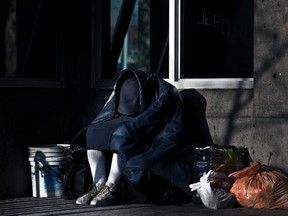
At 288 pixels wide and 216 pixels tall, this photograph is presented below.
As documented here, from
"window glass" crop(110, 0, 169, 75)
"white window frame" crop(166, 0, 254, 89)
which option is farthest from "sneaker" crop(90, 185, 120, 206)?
"window glass" crop(110, 0, 169, 75)

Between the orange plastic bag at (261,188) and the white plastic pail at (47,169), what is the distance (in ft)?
6.07

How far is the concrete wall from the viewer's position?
7805 mm

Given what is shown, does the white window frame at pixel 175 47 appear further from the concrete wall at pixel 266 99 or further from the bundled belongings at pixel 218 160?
the bundled belongings at pixel 218 160

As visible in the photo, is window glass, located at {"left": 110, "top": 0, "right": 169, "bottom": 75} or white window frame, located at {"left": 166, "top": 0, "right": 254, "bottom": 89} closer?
white window frame, located at {"left": 166, "top": 0, "right": 254, "bottom": 89}

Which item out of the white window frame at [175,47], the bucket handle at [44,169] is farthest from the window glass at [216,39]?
the bucket handle at [44,169]

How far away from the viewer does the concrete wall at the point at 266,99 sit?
7.80m

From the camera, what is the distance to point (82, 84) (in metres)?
9.45

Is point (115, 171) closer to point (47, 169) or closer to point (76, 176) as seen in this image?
point (76, 176)

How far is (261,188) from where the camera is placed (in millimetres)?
7512

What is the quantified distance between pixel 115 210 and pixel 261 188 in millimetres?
1243

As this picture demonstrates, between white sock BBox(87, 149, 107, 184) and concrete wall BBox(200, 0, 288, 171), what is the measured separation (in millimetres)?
1177

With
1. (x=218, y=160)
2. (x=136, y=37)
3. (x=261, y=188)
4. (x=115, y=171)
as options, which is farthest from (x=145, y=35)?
(x=261, y=188)

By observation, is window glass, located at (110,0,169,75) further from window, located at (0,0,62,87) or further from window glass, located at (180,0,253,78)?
window, located at (0,0,62,87)

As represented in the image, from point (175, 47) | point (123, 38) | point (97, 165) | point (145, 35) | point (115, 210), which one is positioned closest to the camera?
point (115, 210)
